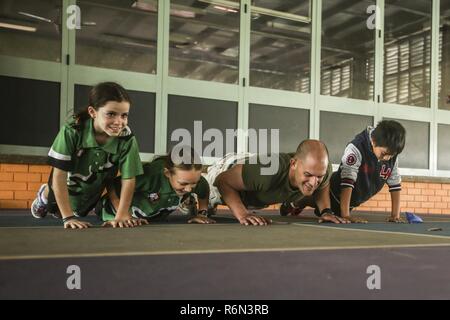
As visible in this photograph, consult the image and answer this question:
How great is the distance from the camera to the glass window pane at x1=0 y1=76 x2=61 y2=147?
4.10 metres

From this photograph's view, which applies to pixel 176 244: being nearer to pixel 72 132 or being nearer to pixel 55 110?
pixel 72 132

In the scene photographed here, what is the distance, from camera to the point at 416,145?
19.8 feet

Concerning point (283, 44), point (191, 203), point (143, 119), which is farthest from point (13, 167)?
point (283, 44)

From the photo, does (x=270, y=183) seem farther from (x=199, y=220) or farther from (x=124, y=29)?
(x=124, y=29)

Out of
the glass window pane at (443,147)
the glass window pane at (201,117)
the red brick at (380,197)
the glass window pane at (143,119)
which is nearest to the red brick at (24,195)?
the glass window pane at (143,119)

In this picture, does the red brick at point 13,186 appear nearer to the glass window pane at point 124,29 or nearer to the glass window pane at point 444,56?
the glass window pane at point 124,29

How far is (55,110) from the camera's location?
426 centimetres

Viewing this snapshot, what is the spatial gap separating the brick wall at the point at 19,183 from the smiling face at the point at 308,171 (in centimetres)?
259

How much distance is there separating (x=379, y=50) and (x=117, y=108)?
4.56 m

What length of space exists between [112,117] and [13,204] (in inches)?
92.4

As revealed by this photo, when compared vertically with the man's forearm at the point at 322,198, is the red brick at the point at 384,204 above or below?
below

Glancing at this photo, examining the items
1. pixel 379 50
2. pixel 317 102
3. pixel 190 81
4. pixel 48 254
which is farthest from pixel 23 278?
pixel 379 50

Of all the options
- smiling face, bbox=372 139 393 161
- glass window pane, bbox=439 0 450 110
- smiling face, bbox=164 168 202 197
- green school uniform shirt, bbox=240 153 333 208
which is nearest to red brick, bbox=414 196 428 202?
glass window pane, bbox=439 0 450 110

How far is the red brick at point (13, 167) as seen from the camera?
402cm
